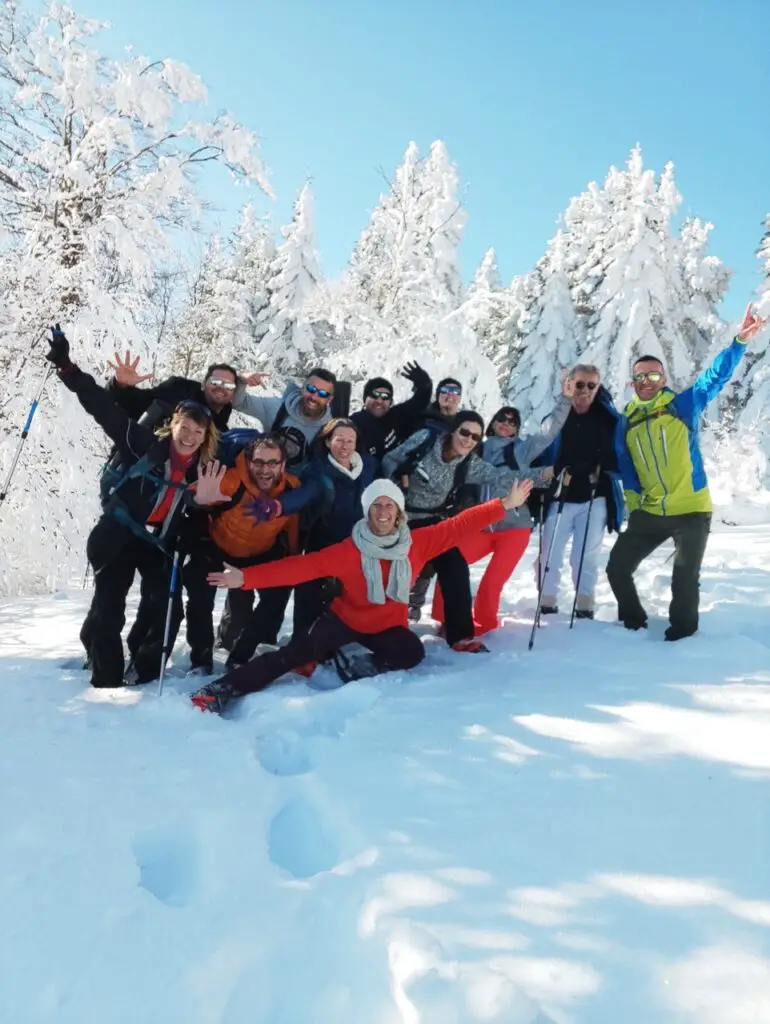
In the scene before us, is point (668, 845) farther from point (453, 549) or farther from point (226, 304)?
point (226, 304)

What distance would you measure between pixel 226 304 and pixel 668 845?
25.5m

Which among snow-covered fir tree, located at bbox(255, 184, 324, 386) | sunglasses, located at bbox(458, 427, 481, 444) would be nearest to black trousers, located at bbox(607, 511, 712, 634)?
sunglasses, located at bbox(458, 427, 481, 444)

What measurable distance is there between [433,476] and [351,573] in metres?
1.49

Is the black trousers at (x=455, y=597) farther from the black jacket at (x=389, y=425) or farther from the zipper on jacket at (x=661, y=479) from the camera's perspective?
the zipper on jacket at (x=661, y=479)

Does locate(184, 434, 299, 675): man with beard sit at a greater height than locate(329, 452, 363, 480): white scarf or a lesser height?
lesser

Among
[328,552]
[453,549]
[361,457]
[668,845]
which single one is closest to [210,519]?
[328,552]

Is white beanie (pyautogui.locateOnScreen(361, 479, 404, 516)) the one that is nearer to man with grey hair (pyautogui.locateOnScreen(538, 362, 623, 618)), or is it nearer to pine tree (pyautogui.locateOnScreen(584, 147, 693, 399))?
man with grey hair (pyautogui.locateOnScreen(538, 362, 623, 618))

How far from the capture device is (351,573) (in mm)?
4758

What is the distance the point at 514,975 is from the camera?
6.55 feet

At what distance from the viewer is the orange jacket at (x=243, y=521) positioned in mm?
4906

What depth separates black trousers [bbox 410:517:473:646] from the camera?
5457 mm

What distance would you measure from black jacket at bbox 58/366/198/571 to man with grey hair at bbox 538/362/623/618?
3386mm

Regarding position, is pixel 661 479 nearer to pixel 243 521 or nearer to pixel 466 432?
pixel 466 432

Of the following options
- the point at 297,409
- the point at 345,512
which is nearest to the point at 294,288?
the point at 297,409
